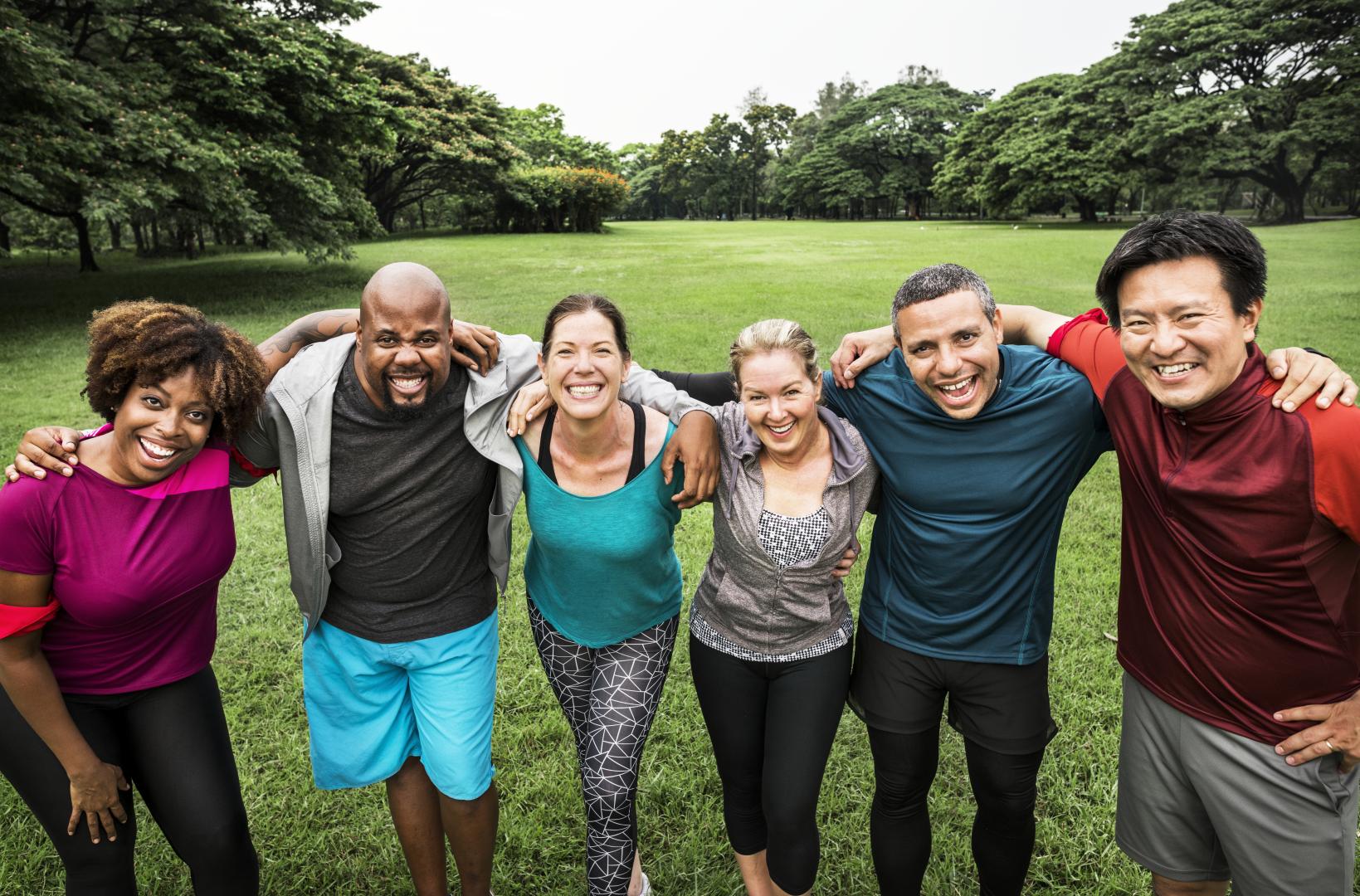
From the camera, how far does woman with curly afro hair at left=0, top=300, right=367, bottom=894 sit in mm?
2117

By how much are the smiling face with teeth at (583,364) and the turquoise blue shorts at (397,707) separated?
2.75 ft

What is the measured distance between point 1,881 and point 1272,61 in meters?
45.6

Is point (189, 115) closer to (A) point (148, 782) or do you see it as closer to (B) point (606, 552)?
(A) point (148, 782)

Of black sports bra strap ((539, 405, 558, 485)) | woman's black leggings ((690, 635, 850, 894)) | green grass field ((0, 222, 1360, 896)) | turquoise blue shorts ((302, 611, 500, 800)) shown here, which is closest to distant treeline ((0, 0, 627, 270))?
green grass field ((0, 222, 1360, 896))

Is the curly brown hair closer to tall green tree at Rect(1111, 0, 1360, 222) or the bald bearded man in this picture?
the bald bearded man

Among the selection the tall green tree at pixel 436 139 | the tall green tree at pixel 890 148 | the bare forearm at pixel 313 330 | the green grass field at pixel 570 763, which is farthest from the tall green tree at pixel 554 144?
the bare forearm at pixel 313 330

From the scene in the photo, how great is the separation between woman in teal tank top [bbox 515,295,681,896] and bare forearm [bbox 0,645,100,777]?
134cm

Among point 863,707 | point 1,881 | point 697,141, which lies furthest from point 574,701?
point 697,141

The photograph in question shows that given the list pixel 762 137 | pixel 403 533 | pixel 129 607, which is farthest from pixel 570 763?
pixel 762 137

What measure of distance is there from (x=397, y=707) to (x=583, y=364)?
4.27 feet

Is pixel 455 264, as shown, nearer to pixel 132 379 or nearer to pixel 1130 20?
pixel 132 379

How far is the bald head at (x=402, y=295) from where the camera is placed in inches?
94.7

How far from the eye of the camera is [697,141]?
241 ft

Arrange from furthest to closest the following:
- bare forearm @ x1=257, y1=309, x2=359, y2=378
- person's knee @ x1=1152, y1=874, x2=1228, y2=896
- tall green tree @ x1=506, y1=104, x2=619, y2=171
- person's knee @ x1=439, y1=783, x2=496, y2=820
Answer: tall green tree @ x1=506, y1=104, x2=619, y2=171 < bare forearm @ x1=257, y1=309, x2=359, y2=378 < person's knee @ x1=439, y1=783, x2=496, y2=820 < person's knee @ x1=1152, y1=874, x2=1228, y2=896
